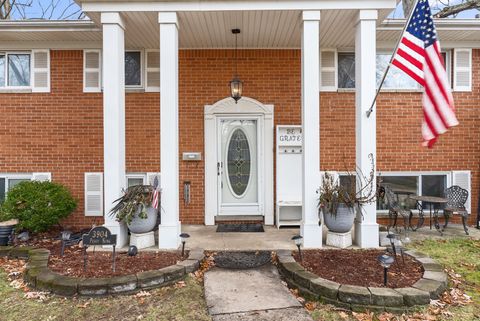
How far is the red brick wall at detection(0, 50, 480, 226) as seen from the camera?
627 cm

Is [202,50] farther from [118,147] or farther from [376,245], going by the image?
[376,245]

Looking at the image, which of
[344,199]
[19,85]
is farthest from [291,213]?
[19,85]

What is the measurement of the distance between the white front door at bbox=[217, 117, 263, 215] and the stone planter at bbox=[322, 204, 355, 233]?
207cm

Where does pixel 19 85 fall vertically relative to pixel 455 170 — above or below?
above

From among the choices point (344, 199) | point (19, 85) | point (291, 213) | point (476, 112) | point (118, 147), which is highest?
point (19, 85)

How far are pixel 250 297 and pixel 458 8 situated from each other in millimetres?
10584

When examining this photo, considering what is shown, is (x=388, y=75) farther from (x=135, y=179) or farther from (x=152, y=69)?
(x=135, y=179)

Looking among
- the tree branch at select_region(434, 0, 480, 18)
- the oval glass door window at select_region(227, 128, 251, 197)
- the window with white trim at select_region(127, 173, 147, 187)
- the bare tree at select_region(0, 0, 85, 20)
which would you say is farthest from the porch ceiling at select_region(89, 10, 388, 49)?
the bare tree at select_region(0, 0, 85, 20)

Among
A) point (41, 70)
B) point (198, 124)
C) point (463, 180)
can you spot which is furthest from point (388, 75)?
point (41, 70)

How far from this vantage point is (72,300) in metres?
3.41

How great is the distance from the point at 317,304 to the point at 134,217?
110 inches

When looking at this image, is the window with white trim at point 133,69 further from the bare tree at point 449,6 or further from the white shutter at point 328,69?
the bare tree at point 449,6

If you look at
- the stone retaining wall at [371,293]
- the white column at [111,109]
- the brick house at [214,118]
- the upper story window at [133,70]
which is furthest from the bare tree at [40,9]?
the stone retaining wall at [371,293]

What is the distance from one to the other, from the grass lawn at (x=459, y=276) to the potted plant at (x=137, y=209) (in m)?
2.68
